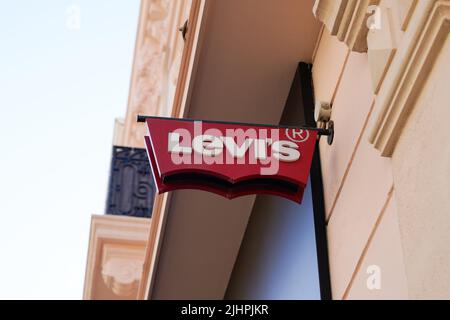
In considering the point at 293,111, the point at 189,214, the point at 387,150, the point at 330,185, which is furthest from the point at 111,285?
the point at 387,150

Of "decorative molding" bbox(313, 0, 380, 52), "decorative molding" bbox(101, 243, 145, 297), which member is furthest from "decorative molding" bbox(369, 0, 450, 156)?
"decorative molding" bbox(101, 243, 145, 297)

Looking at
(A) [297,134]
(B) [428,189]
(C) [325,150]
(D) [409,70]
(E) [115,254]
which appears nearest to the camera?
(B) [428,189]

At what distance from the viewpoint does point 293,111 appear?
209 inches

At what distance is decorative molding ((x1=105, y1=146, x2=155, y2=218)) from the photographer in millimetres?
10922

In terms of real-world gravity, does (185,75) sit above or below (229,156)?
above

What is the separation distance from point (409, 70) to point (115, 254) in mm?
8146

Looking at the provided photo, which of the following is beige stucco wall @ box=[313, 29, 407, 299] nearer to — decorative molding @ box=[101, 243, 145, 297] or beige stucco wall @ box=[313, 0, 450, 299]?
beige stucco wall @ box=[313, 0, 450, 299]

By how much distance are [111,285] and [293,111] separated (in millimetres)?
6196

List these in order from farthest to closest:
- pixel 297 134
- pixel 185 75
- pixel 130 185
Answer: pixel 130 185 → pixel 185 75 → pixel 297 134

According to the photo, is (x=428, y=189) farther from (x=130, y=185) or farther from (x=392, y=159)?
(x=130, y=185)

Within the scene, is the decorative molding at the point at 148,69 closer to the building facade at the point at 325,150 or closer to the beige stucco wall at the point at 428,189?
the building facade at the point at 325,150

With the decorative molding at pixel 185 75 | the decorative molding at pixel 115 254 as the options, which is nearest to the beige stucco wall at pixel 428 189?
the decorative molding at pixel 185 75

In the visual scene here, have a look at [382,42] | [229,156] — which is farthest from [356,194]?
[382,42]

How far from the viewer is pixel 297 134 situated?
414cm
